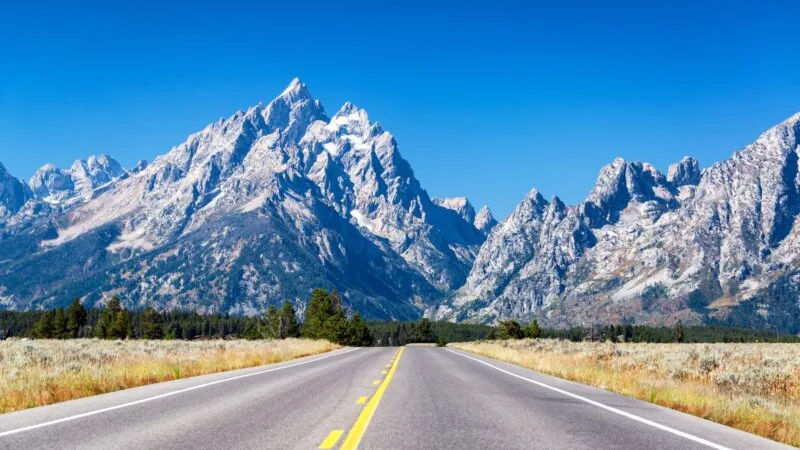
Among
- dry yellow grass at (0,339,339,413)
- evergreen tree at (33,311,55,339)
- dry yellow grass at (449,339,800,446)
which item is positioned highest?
evergreen tree at (33,311,55,339)

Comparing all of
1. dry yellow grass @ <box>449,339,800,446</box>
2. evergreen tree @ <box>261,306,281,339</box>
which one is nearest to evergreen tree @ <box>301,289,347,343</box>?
evergreen tree @ <box>261,306,281,339</box>

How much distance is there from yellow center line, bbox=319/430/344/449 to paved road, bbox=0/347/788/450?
16 mm

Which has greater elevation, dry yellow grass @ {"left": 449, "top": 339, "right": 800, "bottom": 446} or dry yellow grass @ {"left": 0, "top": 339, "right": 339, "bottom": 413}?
dry yellow grass @ {"left": 0, "top": 339, "right": 339, "bottom": 413}

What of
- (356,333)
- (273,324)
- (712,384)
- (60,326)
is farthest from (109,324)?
(712,384)

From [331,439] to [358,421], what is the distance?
6.51 feet

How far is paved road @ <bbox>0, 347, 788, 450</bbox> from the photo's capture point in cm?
987

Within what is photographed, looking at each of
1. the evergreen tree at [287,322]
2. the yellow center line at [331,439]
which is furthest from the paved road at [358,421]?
the evergreen tree at [287,322]

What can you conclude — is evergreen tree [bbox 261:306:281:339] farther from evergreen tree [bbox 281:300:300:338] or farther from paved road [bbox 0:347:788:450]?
paved road [bbox 0:347:788:450]

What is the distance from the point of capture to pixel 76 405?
1432cm

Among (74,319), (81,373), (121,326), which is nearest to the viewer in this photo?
(81,373)

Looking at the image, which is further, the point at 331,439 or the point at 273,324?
the point at 273,324

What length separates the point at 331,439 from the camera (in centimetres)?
991

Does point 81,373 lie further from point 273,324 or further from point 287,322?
point 273,324

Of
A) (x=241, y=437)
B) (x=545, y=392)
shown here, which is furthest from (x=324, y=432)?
(x=545, y=392)
